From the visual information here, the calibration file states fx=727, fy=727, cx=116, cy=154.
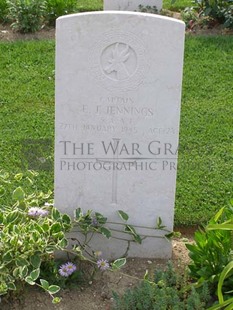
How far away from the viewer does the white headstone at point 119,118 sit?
12.7 ft

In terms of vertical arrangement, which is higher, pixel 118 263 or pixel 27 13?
pixel 27 13

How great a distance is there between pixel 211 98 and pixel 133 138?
279 cm

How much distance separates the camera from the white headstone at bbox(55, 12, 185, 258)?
3.88m

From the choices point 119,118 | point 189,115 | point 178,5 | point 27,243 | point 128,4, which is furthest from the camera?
point 178,5

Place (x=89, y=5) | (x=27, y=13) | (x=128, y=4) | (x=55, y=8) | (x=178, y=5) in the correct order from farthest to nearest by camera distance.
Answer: (x=89, y=5) → (x=178, y=5) → (x=128, y=4) → (x=55, y=8) → (x=27, y=13)

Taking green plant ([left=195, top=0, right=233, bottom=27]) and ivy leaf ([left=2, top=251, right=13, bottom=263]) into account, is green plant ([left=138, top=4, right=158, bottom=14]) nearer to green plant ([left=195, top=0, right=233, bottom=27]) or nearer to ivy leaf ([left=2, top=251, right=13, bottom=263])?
green plant ([left=195, top=0, right=233, bottom=27])

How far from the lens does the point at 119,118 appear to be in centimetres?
404

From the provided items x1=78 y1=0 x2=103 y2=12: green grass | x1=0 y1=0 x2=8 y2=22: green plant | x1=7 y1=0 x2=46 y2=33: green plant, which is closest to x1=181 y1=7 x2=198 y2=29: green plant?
x1=78 y1=0 x2=103 y2=12: green grass

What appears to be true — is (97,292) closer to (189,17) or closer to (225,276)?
(225,276)

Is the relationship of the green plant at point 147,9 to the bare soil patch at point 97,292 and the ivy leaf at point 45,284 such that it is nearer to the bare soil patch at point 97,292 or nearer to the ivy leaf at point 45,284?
the bare soil patch at point 97,292

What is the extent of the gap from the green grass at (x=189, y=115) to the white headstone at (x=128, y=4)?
3.14 feet

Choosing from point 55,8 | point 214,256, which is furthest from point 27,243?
point 55,8

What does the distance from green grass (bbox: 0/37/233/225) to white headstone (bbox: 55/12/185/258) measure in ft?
2.34

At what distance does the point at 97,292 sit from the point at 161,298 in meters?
0.52
